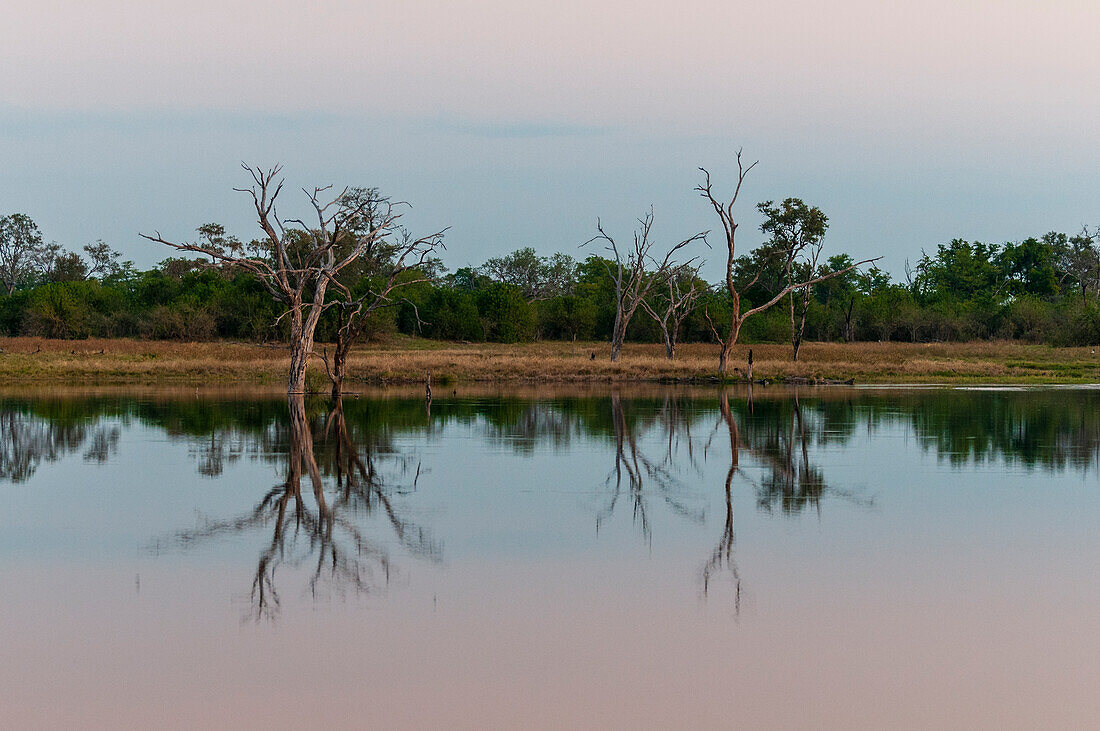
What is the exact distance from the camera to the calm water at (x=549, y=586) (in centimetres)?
741

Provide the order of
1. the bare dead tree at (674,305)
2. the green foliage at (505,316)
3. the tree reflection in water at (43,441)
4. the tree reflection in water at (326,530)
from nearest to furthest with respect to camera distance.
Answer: the tree reflection in water at (326,530) → the tree reflection in water at (43,441) → the bare dead tree at (674,305) → the green foliage at (505,316)

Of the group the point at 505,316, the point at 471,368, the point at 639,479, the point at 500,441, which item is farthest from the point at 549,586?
the point at 505,316

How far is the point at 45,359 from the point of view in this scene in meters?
52.6

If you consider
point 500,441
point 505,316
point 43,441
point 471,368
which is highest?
point 505,316

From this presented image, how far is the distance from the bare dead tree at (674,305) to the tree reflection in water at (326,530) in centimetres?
4075

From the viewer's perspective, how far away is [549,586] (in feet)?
33.4

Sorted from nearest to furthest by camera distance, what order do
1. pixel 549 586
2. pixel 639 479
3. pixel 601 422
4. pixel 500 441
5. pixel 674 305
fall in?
pixel 549 586
pixel 639 479
pixel 500 441
pixel 601 422
pixel 674 305

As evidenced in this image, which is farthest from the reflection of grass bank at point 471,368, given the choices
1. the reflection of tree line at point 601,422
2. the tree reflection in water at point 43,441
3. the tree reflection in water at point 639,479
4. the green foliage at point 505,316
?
the tree reflection in water at point 639,479

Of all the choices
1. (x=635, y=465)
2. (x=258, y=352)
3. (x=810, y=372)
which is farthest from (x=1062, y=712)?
(x=258, y=352)

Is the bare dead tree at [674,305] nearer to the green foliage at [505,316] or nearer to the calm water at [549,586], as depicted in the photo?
the green foliage at [505,316]

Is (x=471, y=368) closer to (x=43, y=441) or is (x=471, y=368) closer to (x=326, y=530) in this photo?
(x=43, y=441)

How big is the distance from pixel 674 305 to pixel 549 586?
49253mm

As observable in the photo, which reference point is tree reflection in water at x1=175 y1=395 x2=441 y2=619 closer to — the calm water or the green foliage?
the calm water

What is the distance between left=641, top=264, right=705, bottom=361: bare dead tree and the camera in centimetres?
5888
